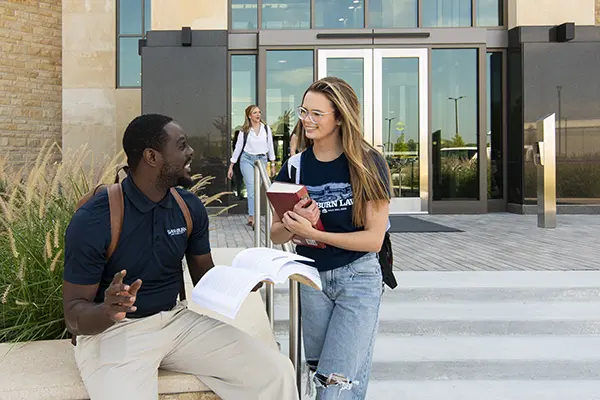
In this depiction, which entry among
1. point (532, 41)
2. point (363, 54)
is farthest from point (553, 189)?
point (363, 54)

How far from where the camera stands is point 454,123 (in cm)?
1230

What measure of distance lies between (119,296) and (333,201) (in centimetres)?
103

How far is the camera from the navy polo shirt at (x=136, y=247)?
A: 2.03 meters

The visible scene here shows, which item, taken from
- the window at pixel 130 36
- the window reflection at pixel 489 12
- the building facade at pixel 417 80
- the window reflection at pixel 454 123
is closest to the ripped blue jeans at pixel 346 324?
the building facade at pixel 417 80

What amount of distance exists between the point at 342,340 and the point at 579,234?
302 inches

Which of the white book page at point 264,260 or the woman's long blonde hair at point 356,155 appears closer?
the white book page at point 264,260

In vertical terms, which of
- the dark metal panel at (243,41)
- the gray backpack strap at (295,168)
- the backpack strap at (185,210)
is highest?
the dark metal panel at (243,41)

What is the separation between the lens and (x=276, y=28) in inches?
Answer: 490

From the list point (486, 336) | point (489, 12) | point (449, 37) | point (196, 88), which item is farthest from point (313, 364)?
point (489, 12)

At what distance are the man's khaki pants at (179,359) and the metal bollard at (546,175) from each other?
8564mm

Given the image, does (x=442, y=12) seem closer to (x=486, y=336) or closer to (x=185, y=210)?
(x=486, y=336)

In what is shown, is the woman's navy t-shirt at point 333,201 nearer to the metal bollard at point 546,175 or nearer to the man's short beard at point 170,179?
the man's short beard at point 170,179

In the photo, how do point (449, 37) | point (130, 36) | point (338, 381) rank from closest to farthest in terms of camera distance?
point (338, 381)
point (449, 37)
point (130, 36)

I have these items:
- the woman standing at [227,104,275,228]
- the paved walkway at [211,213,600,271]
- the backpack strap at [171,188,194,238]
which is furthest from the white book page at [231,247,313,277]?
the woman standing at [227,104,275,228]
